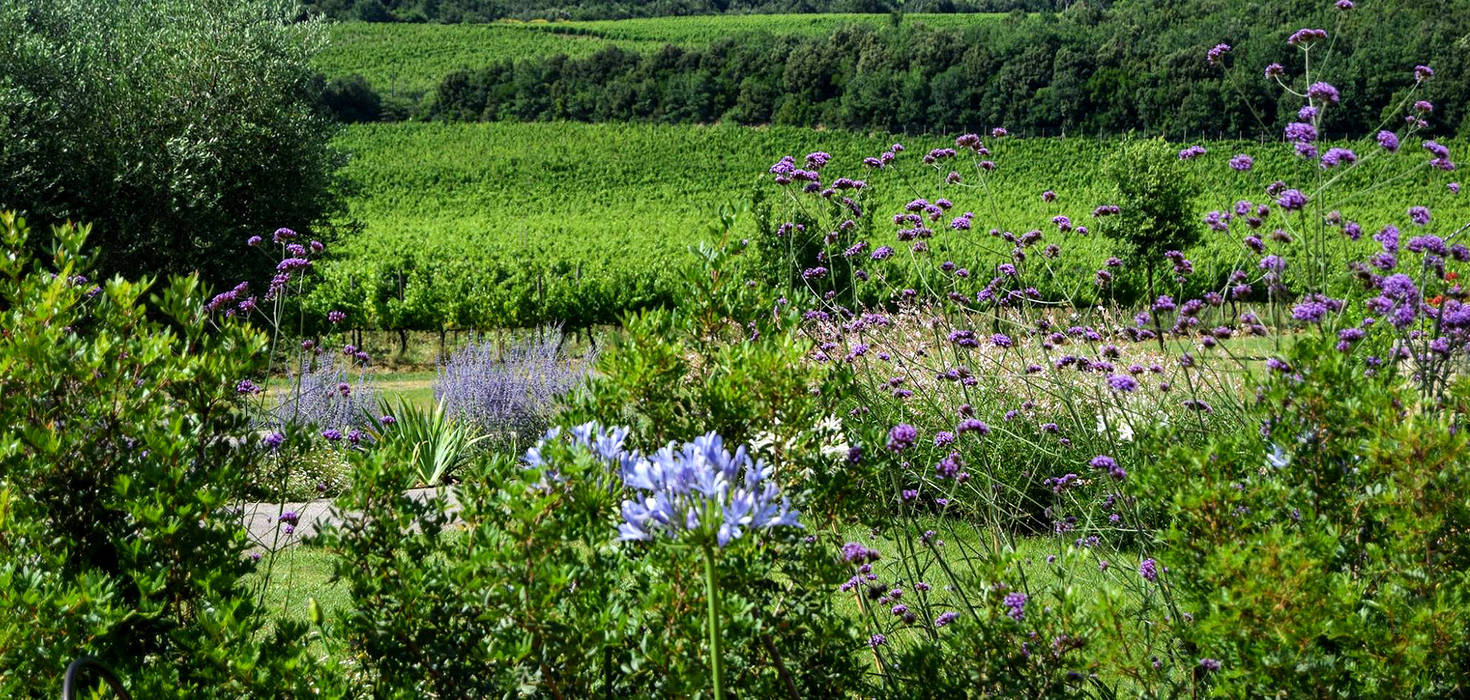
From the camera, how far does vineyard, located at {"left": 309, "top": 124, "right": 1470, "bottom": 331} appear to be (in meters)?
23.4

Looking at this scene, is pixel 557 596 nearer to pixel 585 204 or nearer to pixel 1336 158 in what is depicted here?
pixel 1336 158

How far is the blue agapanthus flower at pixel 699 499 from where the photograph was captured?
55.6 inches

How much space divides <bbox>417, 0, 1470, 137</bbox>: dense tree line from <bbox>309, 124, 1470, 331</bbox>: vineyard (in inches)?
114

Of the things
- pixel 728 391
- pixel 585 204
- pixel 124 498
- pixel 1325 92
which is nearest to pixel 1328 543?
pixel 728 391

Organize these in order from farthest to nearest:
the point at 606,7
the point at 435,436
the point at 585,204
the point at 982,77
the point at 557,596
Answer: the point at 606,7
the point at 982,77
the point at 585,204
the point at 435,436
the point at 557,596

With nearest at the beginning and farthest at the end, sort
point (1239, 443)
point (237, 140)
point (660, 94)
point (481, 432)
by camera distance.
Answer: point (1239, 443) < point (481, 432) < point (237, 140) < point (660, 94)

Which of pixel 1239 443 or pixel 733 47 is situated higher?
pixel 1239 443

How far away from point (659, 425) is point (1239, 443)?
142 cm

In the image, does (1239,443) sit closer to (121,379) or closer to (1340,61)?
(121,379)

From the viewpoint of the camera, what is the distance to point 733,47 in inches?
2963

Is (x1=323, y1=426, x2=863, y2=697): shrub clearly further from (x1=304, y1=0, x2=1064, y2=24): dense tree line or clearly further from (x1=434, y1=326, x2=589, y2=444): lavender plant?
(x1=304, y1=0, x2=1064, y2=24): dense tree line

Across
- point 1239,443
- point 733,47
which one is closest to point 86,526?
point 1239,443

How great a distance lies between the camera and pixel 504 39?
303 ft

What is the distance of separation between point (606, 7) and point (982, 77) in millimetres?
67122
